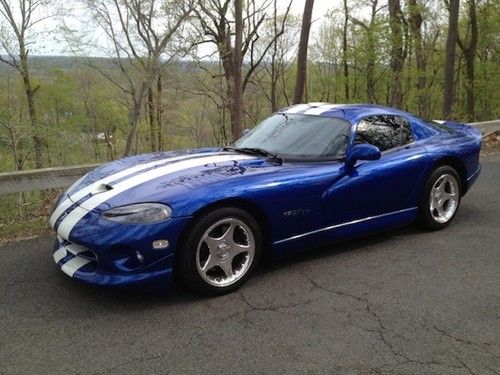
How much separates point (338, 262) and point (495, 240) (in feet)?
5.69

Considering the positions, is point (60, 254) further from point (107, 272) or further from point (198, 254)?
point (198, 254)

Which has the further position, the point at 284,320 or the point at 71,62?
the point at 71,62

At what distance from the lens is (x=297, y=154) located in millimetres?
3891

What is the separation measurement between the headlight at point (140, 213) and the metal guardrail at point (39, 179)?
262 cm

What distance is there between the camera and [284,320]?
2.87 m

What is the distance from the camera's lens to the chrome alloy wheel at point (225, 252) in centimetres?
314

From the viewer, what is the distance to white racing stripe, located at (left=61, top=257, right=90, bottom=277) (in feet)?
9.98

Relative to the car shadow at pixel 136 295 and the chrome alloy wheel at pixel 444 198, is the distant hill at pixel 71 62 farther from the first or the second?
the car shadow at pixel 136 295

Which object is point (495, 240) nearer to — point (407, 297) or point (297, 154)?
point (407, 297)

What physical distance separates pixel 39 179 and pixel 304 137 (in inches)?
126

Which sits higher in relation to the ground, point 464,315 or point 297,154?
point 297,154

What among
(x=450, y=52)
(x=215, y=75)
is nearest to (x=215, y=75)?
(x=215, y=75)

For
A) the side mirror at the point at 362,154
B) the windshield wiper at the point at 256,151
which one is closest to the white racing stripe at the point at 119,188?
the windshield wiper at the point at 256,151

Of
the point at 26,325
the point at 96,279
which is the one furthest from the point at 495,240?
the point at 26,325
